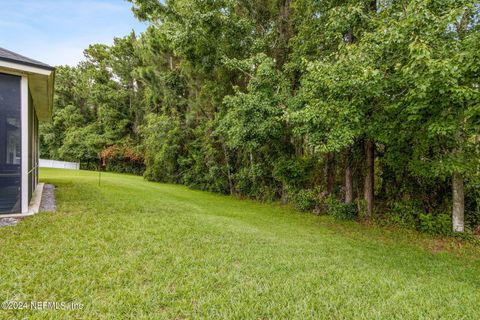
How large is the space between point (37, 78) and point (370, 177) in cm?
912

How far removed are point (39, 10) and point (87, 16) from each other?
180cm

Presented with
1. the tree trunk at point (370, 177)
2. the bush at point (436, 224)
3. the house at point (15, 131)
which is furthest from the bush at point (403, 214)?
the house at point (15, 131)

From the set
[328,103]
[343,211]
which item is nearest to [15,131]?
[328,103]

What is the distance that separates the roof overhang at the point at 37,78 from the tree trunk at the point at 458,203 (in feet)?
31.1

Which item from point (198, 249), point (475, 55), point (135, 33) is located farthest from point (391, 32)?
point (135, 33)

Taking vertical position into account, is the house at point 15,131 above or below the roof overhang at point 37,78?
below

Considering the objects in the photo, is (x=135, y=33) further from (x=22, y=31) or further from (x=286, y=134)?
(x=286, y=134)

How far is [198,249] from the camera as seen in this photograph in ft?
13.7

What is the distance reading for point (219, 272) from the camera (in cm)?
331

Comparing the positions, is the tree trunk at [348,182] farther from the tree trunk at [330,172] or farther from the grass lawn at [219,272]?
the grass lawn at [219,272]

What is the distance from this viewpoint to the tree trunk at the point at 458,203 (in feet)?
19.5

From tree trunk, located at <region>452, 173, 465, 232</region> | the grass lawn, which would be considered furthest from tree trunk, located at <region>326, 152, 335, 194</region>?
tree trunk, located at <region>452, 173, 465, 232</region>

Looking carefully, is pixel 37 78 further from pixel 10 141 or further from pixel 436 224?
pixel 436 224

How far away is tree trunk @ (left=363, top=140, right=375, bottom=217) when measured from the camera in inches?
306
